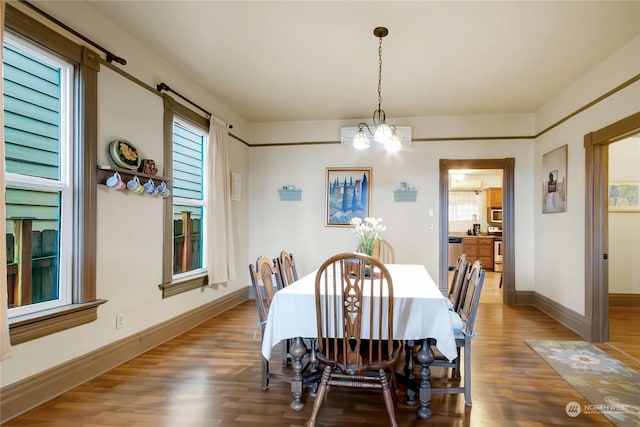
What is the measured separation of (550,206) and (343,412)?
3802 millimetres

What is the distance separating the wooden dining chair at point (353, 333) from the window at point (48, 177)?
Answer: 5.82 ft

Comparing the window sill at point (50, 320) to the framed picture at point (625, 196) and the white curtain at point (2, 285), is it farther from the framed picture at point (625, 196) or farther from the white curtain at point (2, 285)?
the framed picture at point (625, 196)

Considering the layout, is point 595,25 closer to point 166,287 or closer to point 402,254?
point 402,254

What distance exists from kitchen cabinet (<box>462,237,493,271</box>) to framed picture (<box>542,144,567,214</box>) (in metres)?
4.05

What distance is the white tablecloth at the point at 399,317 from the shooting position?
6.66 feet

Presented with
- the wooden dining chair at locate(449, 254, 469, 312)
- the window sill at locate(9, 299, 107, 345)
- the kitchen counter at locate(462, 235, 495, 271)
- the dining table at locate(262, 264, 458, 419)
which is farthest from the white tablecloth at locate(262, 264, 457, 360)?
the kitchen counter at locate(462, 235, 495, 271)

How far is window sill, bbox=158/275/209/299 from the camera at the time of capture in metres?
3.42

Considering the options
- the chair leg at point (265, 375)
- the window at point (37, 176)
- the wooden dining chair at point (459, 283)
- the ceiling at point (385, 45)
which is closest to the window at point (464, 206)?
the ceiling at point (385, 45)

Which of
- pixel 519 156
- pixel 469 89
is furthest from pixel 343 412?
pixel 519 156

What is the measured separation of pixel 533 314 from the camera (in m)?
4.46

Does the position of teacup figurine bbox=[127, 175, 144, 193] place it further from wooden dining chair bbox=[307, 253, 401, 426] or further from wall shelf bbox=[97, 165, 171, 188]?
wooden dining chair bbox=[307, 253, 401, 426]

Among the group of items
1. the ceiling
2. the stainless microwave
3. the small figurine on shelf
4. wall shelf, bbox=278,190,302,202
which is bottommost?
the stainless microwave

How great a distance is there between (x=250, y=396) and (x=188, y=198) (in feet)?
7.82

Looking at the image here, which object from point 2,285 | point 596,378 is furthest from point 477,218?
point 2,285
